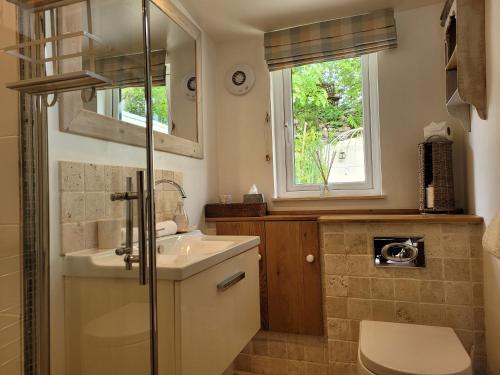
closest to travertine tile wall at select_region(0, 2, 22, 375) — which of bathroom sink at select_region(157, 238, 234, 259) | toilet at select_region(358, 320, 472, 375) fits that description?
bathroom sink at select_region(157, 238, 234, 259)

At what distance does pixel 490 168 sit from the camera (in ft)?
4.44

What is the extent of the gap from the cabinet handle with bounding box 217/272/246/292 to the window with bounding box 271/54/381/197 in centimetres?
99

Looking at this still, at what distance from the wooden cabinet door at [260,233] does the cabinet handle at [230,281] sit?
56cm

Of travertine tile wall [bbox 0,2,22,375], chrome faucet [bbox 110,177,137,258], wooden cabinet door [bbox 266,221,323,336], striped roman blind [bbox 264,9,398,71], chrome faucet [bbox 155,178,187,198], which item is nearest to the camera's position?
travertine tile wall [bbox 0,2,22,375]

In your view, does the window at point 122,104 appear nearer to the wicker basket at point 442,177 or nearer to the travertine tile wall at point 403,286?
the travertine tile wall at point 403,286

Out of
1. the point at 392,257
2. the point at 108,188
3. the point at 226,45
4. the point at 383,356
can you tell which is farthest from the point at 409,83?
the point at 108,188

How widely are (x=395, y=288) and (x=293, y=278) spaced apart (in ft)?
1.77

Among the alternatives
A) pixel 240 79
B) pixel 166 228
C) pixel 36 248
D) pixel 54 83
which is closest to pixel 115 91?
pixel 54 83

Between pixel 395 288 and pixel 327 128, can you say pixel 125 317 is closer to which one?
pixel 395 288

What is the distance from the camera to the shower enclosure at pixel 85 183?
3.32ft

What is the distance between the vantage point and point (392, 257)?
1742 mm

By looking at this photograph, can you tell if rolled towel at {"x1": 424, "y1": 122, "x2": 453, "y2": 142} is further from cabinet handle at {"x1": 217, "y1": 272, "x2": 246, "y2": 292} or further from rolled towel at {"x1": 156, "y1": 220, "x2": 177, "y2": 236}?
rolled towel at {"x1": 156, "y1": 220, "x2": 177, "y2": 236}

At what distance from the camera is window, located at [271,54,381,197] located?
219 centimetres

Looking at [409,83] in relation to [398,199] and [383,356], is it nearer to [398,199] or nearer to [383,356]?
[398,199]
